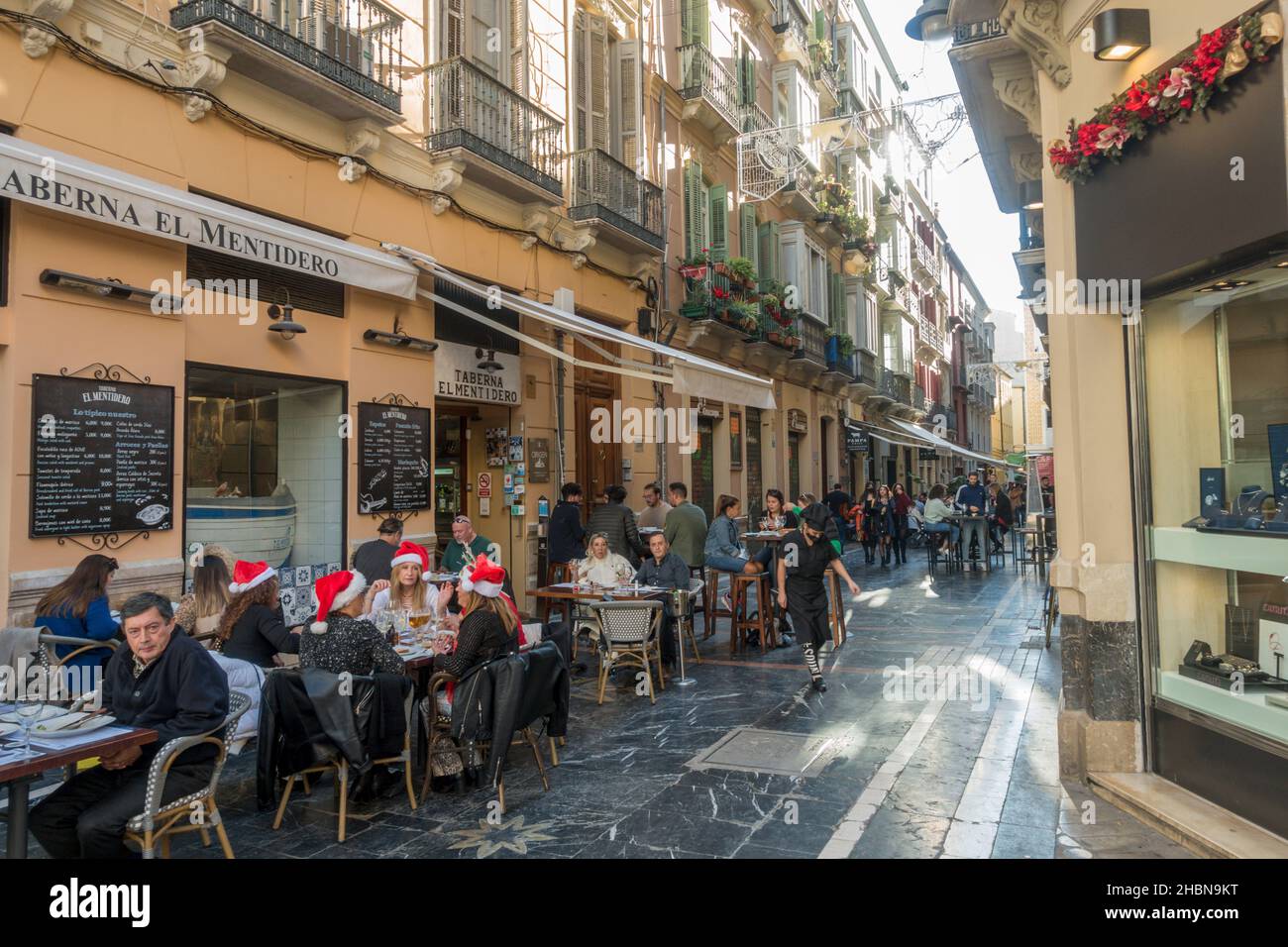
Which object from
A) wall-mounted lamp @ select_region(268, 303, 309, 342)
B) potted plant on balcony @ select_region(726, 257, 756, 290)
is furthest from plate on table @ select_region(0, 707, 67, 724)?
potted plant on balcony @ select_region(726, 257, 756, 290)

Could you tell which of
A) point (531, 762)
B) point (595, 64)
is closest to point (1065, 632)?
point (531, 762)

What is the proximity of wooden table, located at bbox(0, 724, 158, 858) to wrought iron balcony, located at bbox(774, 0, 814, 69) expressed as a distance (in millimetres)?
21214

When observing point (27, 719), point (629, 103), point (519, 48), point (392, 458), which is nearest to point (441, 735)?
point (27, 719)

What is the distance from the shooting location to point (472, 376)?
10.2 meters

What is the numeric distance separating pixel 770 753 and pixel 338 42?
7.55 m

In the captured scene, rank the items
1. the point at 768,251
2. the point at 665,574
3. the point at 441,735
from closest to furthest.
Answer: the point at 441,735 < the point at 665,574 < the point at 768,251

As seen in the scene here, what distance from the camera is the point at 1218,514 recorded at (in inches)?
181

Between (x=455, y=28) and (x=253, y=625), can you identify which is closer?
(x=253, y=625)

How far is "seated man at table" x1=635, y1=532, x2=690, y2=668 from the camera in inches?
329

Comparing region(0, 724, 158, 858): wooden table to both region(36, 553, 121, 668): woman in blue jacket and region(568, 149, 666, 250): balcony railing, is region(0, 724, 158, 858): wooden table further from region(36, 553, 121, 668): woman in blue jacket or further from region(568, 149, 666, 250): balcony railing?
region(568, 149, 666, 250): balcony railing

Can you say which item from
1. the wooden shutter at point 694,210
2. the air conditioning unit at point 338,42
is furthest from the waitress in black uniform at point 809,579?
the wooden shutter at point 694,210

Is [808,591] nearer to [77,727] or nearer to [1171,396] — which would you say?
[1171,396]

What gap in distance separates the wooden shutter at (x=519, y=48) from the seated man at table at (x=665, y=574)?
6.30 meters

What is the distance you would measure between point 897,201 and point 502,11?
25.0 metres
